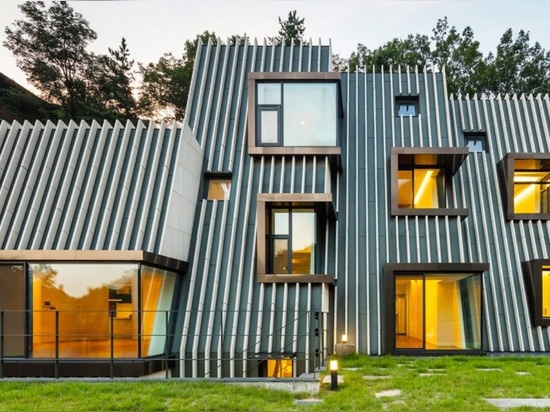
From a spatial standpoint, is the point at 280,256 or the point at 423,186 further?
the point at 423,186

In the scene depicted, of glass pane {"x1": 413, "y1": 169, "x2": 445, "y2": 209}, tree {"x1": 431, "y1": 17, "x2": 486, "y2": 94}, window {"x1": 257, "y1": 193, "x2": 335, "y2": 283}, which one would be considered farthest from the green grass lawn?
tree {"x1": 431, "y1": 17, "x2": 486, "y2": 94}

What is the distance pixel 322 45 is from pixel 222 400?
42.3 feet

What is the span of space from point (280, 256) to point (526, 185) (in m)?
8.64

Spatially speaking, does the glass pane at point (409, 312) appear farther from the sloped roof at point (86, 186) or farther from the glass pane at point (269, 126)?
the sloped roof at point (86, 186)

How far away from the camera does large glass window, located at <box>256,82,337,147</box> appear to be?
12.0 metres

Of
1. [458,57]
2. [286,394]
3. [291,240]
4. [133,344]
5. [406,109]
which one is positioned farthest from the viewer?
[458,57]

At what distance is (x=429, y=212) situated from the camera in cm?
1225

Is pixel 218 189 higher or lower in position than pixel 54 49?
lower

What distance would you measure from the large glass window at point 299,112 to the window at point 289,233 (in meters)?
2.06

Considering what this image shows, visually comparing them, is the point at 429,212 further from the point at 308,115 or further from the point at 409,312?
the point at 308,115

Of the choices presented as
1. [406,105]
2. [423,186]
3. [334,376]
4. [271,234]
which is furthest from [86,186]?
[406,105]

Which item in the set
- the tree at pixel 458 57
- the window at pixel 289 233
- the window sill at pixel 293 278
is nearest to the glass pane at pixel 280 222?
the window at pixel 289 233

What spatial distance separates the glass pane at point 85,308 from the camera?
8500 millimetres

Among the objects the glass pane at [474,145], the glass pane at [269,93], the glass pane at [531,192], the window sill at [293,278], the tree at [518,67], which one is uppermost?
the tree at [518,67]
